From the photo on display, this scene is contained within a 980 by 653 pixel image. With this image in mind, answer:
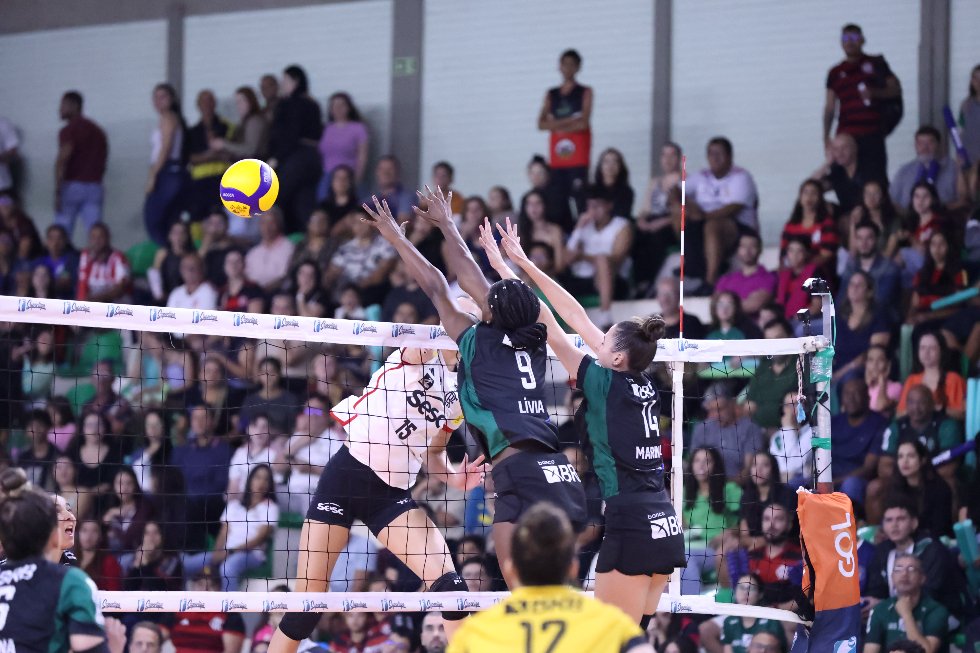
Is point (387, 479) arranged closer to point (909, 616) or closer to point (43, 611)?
point (43, 611)

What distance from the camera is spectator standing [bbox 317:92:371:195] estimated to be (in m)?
16.2

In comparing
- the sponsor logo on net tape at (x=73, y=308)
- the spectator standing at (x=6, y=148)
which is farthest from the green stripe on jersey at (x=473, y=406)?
the spectator standing at (x=6, y=148)

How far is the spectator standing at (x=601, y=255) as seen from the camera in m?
13.9

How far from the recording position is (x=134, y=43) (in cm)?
1848

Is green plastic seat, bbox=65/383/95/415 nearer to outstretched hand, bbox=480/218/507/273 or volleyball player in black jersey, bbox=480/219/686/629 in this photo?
outstretched hand, bbox=480/218/507/273

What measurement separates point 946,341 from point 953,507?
1508 millimetres

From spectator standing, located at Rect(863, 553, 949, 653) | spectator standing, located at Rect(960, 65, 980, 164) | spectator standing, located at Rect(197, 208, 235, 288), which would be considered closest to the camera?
spectator standing, located at Rect(863, 553, 949, 653)

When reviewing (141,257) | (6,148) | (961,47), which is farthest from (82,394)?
(961,47)

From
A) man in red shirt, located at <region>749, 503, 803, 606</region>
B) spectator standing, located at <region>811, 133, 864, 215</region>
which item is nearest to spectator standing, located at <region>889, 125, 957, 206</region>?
spectator standing, located at <region>811, 133, 864, 215</region>

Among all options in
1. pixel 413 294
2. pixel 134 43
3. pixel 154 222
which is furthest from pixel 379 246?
pixel 134 43

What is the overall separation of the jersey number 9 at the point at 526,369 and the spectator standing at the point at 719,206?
22.9 ft

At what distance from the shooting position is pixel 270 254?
15.5 meters

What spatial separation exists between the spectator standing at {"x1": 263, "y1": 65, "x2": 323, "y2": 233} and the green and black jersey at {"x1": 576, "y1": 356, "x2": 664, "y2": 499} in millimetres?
9404

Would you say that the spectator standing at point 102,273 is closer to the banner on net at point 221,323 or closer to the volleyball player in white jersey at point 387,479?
the banner on net at point 221,323
